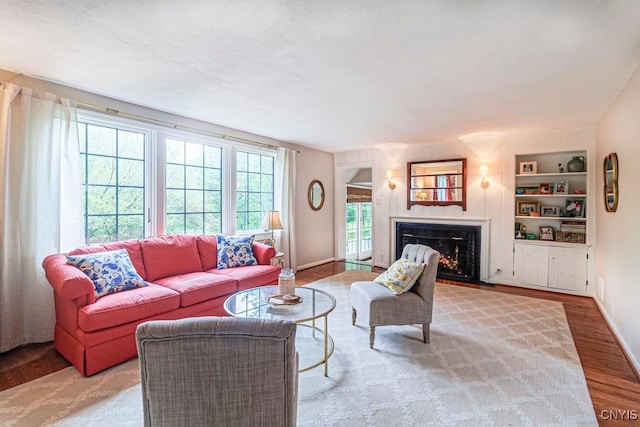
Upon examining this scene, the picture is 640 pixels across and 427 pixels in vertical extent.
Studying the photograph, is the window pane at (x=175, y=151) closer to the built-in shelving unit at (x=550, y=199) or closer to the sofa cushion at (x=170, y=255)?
the sofa cushion at (x=170, y=255)

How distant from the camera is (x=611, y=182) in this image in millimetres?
3354

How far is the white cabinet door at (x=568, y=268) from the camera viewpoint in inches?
174

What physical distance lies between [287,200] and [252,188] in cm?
66

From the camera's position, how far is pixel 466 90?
118 inches

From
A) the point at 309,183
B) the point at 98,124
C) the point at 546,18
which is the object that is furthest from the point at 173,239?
the point at 546,18

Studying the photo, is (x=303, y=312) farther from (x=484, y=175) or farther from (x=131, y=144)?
(x=484, y=175)

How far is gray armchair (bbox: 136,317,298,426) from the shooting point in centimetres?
114

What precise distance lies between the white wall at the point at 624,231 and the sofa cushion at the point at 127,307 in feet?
12.5

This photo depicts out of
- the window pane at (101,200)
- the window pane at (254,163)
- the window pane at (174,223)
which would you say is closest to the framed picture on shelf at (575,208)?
the window pane at (254,163)

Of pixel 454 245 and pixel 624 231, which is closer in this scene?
pixel 624 231

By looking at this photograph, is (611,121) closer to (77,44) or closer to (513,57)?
(513,57)

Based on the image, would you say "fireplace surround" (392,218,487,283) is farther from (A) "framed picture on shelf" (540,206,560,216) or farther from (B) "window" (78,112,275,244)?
(B) "window" (78,112,275,244)

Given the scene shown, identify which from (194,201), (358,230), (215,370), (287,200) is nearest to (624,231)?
(215,370)

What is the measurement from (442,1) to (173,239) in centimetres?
337
